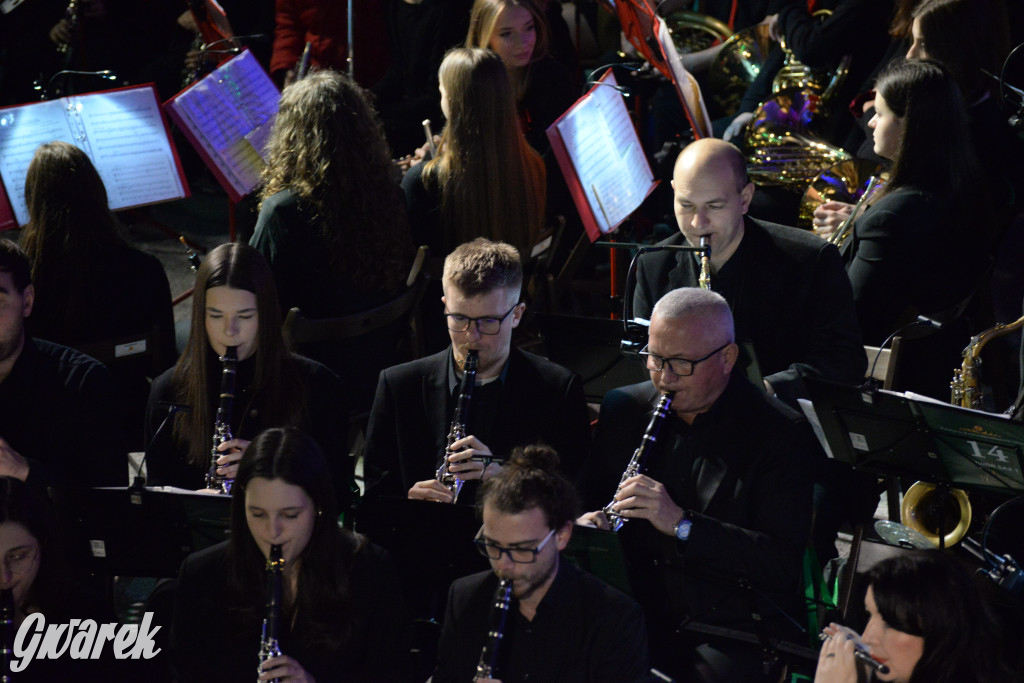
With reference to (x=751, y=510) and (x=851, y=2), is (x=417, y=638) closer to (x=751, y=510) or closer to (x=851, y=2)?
(x=751, y=510)

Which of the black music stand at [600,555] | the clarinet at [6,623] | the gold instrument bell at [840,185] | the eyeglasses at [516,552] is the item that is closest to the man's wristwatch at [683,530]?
the black music stand at [600,555]

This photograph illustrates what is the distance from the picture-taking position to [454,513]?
120 inches

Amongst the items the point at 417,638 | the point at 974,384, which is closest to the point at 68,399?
the point at 417,638

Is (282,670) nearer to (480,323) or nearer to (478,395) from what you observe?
(478,395)

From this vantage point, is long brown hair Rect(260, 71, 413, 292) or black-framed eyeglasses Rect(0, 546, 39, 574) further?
long brown hair Rect(260, 71, 413, 292)

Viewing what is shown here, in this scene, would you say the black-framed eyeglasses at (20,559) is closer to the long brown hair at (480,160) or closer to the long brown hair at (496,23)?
the long brown hair at (480,160)

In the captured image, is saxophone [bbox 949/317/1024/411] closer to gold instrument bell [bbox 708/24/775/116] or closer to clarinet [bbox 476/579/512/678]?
clarinet [bbox 476/579/512/678]

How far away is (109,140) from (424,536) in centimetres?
287

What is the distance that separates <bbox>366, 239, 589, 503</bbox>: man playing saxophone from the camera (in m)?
3.50

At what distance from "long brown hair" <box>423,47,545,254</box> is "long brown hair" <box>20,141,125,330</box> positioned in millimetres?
1292

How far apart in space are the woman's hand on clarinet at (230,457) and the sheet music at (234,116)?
6.13ft

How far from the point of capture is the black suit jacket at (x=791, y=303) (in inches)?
146

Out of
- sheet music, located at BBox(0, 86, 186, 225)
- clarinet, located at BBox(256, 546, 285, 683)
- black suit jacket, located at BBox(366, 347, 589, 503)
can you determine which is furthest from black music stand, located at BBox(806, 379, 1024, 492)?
sheet music, located at BBox(0, 86, 186, 225)

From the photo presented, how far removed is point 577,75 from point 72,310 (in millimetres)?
3214
